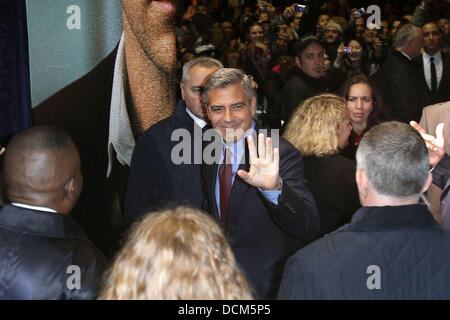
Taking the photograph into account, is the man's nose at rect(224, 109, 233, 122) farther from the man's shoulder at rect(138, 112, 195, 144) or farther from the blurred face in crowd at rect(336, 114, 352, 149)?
the blurred face in crowd at rect(336, 114, 352, 149)

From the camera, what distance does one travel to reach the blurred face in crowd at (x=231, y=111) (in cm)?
264

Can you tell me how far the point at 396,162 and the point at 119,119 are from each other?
2219 millimetres

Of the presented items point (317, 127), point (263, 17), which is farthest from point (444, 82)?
point (317, 127)

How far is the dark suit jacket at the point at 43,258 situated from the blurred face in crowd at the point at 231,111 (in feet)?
3.32

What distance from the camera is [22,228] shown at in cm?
179

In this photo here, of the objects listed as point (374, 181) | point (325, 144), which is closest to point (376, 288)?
point (374, 181)

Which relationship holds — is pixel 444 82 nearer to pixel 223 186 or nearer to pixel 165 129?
pixel 165 129

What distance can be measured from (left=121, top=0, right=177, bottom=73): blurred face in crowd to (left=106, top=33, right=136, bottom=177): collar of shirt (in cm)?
12

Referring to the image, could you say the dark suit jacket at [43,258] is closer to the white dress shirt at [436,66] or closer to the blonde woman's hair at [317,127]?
the blonde woman's hair at [317,127]

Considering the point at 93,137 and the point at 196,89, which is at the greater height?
the point at 196,89

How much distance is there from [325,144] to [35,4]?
1.86 metres

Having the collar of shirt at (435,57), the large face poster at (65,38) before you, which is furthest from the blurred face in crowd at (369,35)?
the large face poster at (65,38)

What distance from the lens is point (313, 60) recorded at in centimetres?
498

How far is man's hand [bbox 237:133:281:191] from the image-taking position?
85.9 inches
